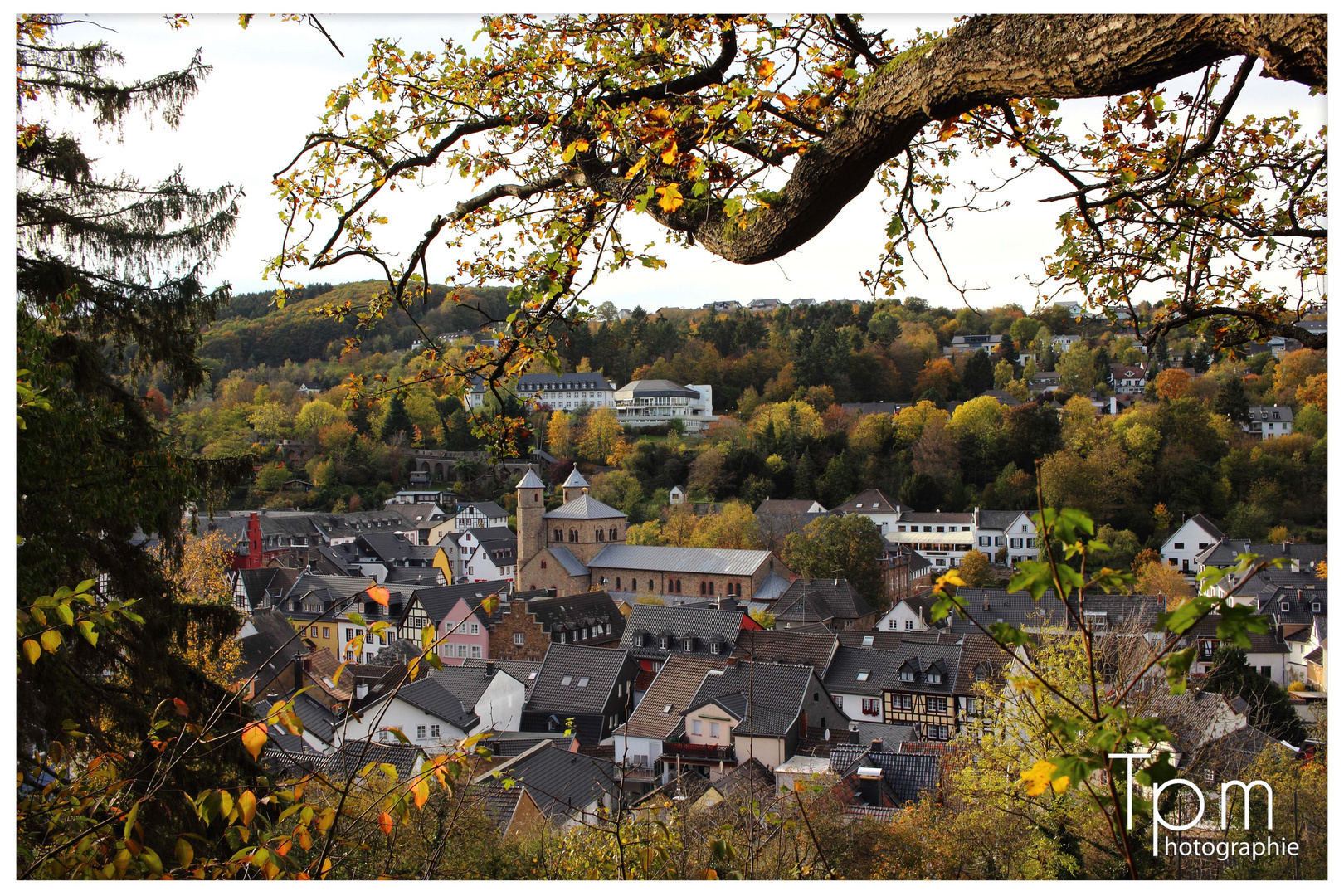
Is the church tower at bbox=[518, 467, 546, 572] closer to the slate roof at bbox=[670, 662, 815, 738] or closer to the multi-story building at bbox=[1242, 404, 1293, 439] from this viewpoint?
the slate roof at bbox=[670, 662, 815, 738]

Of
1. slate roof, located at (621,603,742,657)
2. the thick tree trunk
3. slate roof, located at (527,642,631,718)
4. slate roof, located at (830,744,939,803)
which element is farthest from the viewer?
slate roof, located at (621,603,742,657)

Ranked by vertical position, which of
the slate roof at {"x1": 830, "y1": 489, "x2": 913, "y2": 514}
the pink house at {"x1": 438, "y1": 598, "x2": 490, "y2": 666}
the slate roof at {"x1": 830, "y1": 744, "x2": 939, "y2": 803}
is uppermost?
the slate roof at {"x1": 830, "y1": 489, "x2": 913, "y2": 514}

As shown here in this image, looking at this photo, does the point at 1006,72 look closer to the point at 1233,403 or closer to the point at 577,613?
the point at 577,613

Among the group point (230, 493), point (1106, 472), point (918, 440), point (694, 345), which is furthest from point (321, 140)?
point (694, 345)

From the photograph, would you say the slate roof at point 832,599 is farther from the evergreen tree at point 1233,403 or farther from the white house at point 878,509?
the evergreen tree at point 1233,403

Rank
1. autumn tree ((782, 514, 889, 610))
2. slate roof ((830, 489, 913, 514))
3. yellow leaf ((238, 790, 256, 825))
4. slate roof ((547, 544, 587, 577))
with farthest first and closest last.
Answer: slate roof ((830, 489, 913, 514)) → slate roof ((547, 544, 587, 577)) → autumn tree ((782, 514, 889, 610)) → yellow leaf ((238, 790, 256, 825))

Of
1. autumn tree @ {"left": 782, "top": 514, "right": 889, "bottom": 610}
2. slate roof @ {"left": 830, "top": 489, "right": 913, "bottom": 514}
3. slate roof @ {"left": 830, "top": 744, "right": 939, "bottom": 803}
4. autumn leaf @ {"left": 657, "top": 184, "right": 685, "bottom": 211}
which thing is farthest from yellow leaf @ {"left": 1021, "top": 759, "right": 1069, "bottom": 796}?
slate roof @ {"left": 830, "top": 489, "right": 913, "bottom": 514}
